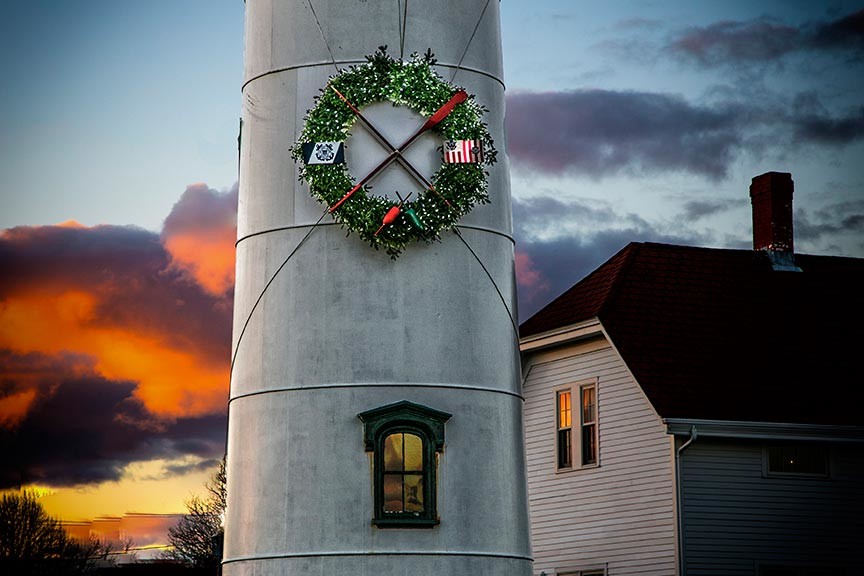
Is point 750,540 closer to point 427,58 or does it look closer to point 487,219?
point 487,219

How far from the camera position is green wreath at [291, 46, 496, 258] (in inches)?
928

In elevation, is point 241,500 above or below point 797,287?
below

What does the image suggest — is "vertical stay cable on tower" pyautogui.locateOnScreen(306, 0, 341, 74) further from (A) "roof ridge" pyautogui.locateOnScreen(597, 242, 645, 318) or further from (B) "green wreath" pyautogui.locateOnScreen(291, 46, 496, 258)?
(A) "roof ridge" pyautogui.locateOnScreen(597, 242, 645, 318)

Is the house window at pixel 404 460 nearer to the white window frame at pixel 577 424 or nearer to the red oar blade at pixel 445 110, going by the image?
the red oar blade at pixel 445 110

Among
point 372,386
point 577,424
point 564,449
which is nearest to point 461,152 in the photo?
point 372,386

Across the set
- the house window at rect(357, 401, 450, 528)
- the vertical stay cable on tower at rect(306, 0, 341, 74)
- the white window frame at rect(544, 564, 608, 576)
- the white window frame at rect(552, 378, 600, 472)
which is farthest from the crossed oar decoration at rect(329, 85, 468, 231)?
the white window frame at rect(544, 564, 608, 576)

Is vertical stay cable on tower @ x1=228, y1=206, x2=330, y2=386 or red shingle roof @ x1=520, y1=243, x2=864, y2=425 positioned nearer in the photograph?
vertical stay cable on tower @ x1=228, y1=206, x2=330, y2=386

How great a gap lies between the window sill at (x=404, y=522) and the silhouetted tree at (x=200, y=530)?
5468cm

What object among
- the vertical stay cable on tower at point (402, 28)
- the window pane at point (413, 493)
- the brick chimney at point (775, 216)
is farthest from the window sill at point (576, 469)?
the vertical stay cable on tower at point (402, 28)

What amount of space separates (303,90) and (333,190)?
2050mm

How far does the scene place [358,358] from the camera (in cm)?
2339

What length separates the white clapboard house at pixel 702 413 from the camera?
29031 mm

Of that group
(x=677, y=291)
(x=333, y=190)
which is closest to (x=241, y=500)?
(x=333, y=190)

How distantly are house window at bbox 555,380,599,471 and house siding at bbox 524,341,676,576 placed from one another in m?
0.14
